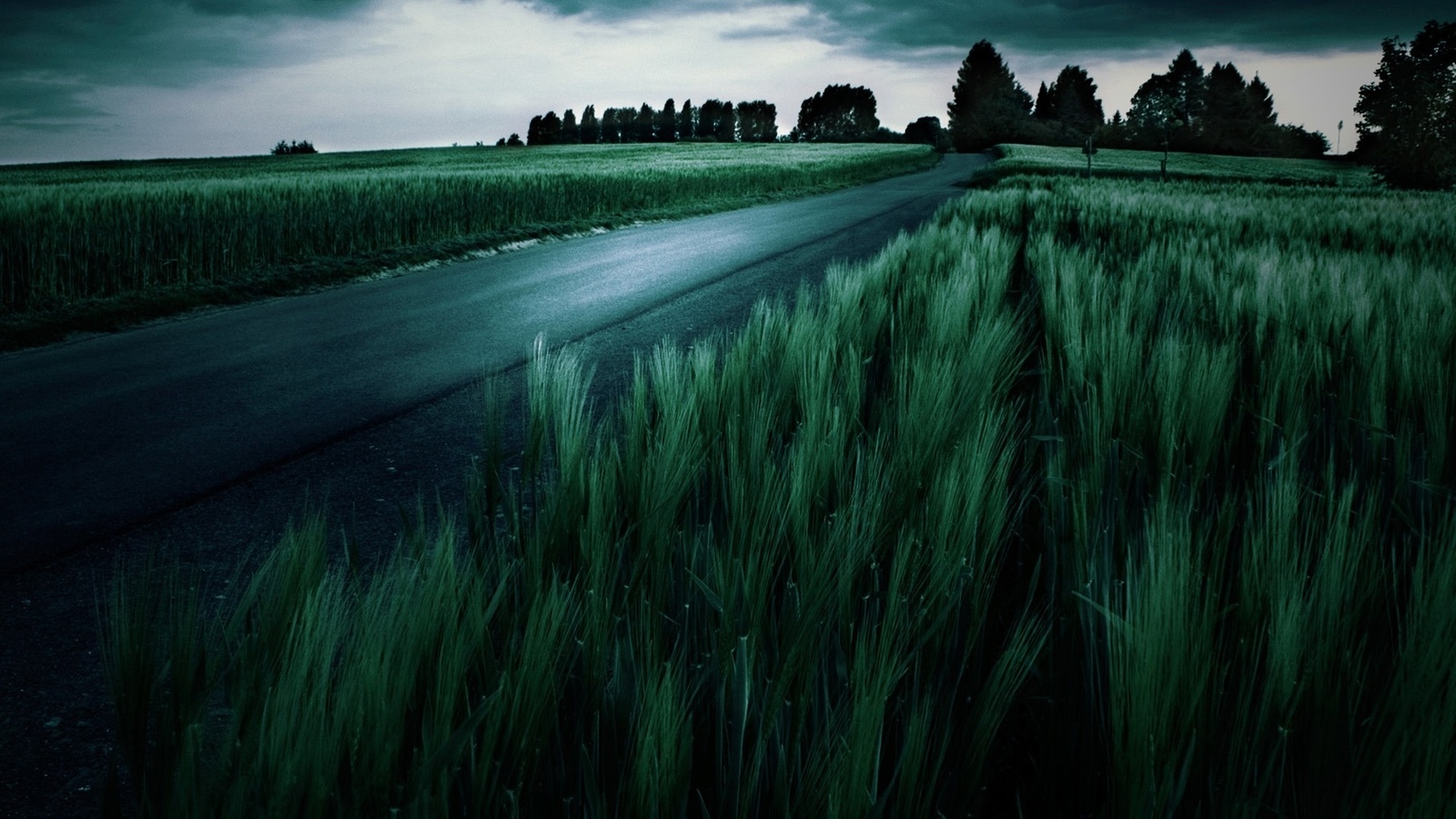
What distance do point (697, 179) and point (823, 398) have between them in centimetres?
2368

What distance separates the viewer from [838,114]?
135000mm

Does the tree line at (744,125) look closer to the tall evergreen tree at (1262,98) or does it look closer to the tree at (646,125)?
the tree at (646,125)

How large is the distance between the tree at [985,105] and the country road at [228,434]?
338ft

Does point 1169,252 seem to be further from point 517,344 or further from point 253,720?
point 253,720

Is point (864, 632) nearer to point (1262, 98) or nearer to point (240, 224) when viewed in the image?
point (240, 224)

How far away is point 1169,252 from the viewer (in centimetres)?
470

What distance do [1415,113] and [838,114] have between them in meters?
96.4

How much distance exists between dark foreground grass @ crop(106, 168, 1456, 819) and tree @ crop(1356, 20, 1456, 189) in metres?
55.4

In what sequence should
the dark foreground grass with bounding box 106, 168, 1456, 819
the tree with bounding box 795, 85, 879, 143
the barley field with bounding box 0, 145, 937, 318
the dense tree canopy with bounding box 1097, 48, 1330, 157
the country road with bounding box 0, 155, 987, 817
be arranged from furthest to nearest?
the tree with bounding box 795, 85, 879, 143
the dense tree canopy with bounding box 1097, 48, 1330, 157
the barley field with bounding box 0, 145, 937, 318
the country road with bounding box 0, 155, 987, 817
the dark foreground grass with bounding box 106, 168, 1456, 819

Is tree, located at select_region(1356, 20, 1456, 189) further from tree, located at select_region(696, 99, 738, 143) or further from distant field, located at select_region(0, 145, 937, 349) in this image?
tree, located at select_region(696, 99, 738, 143)

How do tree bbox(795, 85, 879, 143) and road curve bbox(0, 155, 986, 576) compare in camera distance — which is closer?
road curve bbox(0, 155, 986, 576)

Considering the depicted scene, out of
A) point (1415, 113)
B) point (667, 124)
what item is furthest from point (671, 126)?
point (1415, 113)

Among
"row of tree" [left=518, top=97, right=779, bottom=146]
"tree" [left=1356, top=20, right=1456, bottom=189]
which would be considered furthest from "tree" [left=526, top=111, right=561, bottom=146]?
"tree" [left=1356, top=20, right=1456, bottom=189]

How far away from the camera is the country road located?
6.60 feet
